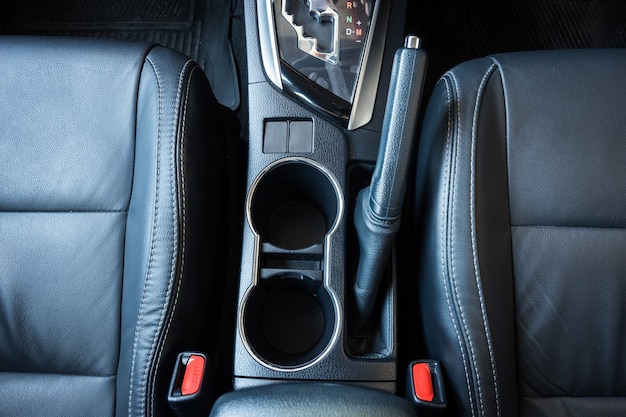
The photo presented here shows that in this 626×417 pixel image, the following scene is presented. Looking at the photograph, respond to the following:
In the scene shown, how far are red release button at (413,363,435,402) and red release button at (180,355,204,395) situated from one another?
34cm

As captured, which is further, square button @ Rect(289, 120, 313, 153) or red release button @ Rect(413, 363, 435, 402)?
square button @ Rect(289, 120, 313, 153)

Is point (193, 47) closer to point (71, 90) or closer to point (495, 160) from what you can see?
point (71, 90)

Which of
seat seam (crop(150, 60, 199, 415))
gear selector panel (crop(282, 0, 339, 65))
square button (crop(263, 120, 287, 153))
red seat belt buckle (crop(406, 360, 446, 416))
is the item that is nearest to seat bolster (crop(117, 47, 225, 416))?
seat seam (crop(150, 60, 199, 415))

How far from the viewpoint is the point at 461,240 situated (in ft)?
2.80

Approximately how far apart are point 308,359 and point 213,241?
28 cm

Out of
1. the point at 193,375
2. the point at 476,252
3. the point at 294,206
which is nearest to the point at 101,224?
the point at 193,375

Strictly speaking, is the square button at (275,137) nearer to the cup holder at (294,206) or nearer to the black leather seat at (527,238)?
the cup holder at (294,206)

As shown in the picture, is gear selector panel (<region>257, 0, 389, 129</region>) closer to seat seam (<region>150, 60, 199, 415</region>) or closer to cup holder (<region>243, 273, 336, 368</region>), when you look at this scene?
seat seam (<region>150, 60, 199, 415</region>)

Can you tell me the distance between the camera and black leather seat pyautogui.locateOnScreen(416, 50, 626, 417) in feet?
2.78

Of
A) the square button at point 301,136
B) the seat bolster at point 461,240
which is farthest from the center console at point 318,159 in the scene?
the seat bolster at point 461,240

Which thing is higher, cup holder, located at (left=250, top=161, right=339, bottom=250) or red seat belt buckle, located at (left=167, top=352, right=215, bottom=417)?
cup holder, located at (left=250, top=161, right=339, bottom=250)

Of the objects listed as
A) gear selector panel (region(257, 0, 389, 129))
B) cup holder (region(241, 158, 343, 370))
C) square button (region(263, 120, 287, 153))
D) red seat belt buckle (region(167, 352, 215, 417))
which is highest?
gear selector panel (region(257, 0, 389, 129))

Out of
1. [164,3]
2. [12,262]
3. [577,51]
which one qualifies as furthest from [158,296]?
[164,3]

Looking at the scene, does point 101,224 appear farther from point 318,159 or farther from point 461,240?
point 461,240
